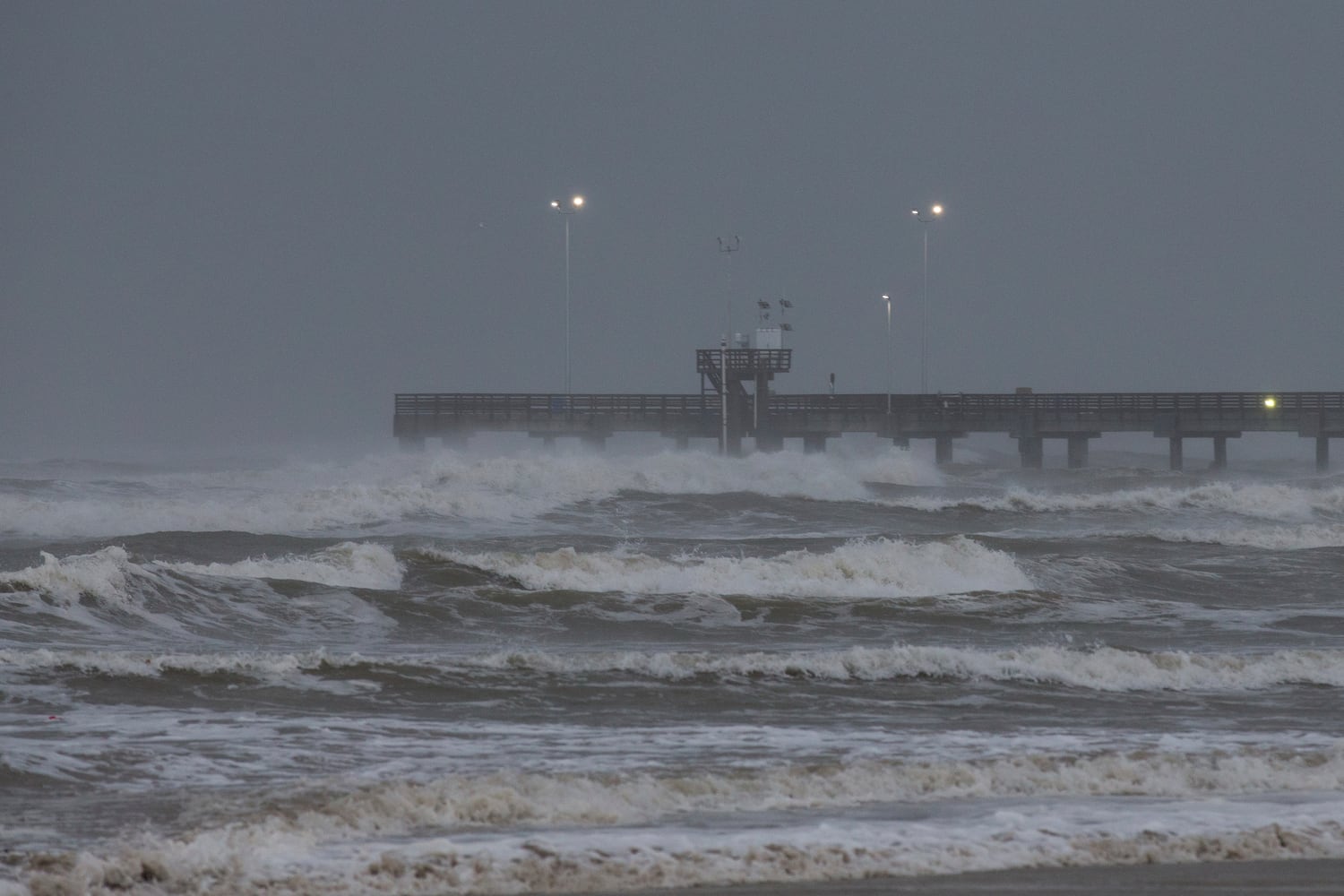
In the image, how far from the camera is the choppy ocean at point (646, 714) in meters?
6.41

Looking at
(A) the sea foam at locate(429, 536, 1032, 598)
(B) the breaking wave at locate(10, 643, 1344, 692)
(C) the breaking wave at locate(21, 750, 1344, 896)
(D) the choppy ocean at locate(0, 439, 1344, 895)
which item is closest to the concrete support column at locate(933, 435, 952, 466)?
(D) the choppy ocean at locate(0, 439, 1344, 895)

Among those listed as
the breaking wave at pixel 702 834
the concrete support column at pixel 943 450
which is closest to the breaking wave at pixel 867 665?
the breaking wave at pixel 702 834

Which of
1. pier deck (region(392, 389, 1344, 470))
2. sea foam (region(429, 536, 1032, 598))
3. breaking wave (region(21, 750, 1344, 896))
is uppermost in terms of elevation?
pier deck (region(392, 389, 1344, 470))

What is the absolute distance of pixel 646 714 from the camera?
10.3 meters

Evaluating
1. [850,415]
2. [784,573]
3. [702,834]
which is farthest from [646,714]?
[850,415]

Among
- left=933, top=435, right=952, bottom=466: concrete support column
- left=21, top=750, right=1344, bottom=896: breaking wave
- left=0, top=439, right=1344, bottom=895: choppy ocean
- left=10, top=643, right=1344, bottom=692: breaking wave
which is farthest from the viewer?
left=933, top=435, right=952, bottom=466: concrete support column

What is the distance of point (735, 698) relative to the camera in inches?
432

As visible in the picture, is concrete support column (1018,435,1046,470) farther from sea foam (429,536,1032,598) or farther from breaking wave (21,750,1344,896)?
breaking wave (21,750,1344,896)

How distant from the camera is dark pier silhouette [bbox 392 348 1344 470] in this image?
2202 inches

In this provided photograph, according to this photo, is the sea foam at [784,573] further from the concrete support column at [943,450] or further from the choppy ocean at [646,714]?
the concrete support column at [943,450]

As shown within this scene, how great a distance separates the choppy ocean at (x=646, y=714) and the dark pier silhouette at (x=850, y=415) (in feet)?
99.1

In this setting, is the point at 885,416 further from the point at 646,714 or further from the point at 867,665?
the point at 646,714

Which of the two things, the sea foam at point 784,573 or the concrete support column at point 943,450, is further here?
the concrete support column at point 943,450

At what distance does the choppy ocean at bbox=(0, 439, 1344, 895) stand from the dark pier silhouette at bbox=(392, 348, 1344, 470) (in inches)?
1189
